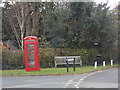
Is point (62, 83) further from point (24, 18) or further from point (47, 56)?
point (24, 18)

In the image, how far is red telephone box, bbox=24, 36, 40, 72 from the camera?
19906 millimetres

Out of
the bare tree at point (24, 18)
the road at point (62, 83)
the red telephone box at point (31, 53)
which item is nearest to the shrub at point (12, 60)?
the red telephone box at point (31, 53)

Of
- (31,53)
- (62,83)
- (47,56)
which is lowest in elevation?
(62,83)

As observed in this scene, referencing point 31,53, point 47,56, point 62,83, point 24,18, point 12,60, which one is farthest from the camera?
point 24,18

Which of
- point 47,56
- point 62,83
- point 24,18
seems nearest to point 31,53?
point 47,56

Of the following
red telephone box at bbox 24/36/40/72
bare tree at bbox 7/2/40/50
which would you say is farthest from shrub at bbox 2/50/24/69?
bare tree at bbox 7/2/40/50

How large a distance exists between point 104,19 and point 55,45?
533 cm

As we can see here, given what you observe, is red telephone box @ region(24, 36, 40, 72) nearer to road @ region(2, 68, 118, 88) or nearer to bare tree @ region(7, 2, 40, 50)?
road @ region(2, 68, 118, 88)

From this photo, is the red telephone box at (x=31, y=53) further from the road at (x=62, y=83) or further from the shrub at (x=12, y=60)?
the shrub at (x=12, y=60)

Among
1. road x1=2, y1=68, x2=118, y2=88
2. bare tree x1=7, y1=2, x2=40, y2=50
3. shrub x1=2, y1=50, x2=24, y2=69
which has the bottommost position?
road x1=2, y1=68, x2=118, y2=88

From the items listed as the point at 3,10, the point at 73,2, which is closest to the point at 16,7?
the point at 3,10

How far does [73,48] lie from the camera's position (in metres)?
27.9

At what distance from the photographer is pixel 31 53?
20.1m

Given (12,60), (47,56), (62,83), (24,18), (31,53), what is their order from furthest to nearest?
1. (24,18)
2. (47,56)
3. (12,60)
4. (31,53)
5. (62,83)
